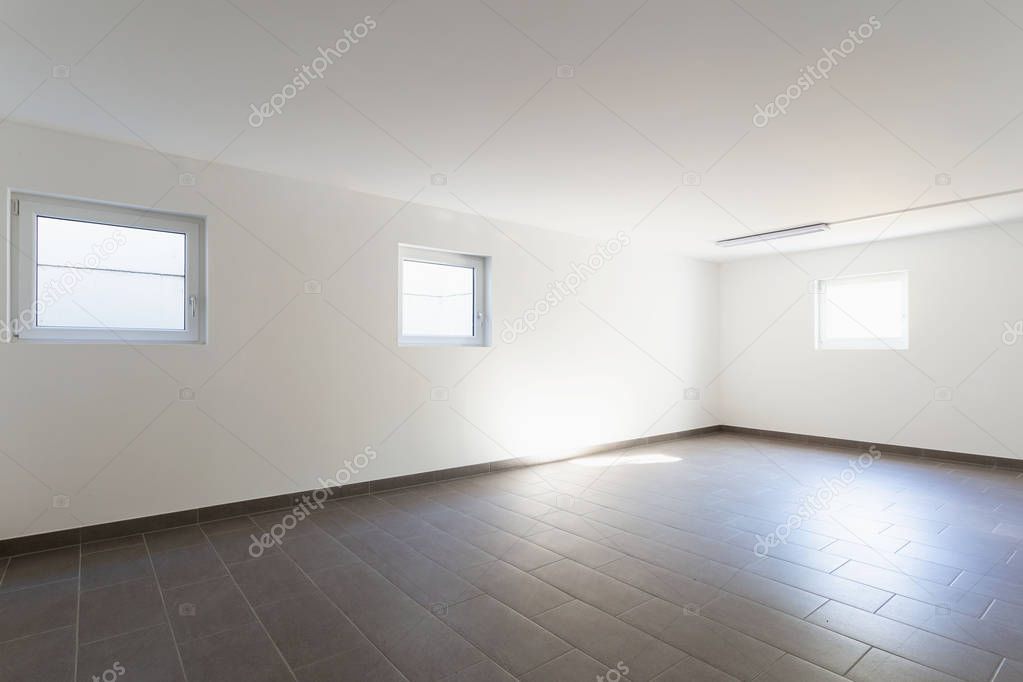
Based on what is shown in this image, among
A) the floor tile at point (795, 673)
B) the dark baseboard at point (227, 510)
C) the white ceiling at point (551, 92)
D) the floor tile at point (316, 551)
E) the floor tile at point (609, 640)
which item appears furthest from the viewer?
the dark baseboard at point (227, 510)

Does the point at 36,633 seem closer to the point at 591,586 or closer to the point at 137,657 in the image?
the point at 137,657

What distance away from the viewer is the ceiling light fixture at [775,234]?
18.7 ft

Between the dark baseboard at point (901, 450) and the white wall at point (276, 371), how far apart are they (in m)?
2.80

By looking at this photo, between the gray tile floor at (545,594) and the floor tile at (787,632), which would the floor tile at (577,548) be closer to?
the gray tile floor at (545,594)

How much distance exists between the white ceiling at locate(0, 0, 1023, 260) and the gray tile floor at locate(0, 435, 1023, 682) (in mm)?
2531

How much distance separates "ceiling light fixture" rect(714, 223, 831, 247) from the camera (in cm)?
571

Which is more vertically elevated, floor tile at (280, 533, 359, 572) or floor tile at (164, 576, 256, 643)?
floor tile at (164, 576, 256, 643)

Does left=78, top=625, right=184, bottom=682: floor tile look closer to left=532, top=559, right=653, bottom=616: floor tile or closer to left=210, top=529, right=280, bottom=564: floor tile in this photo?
left=210, top=529, right=280, bottom=564: floor tile

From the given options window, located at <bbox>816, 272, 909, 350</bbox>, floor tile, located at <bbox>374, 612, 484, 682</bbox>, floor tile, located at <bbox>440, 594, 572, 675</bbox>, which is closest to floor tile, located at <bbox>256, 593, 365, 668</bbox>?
floor tile, located at <bbox>374, 612, 484, 682</bbox>

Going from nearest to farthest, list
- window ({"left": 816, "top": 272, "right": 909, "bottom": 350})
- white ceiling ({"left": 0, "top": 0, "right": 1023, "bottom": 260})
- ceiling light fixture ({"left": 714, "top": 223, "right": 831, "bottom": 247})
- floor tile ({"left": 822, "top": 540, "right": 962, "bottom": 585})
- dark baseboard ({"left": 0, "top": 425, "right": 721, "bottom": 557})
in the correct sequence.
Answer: white ceiling ({"left": 0, "top": 0, "right": 1023, "bottom": 260}), floor tile ({"left": 822, "top": 540, "right": 962, "bottom": 585}), dark baseboard ({"left": 0, "top": 425, "right": 721, "bottom": 557}), ceiling light fixture ({"left": 714, "top": 223, "right": 831, "bottom": 247}), window ({"left": 816, "top": 272, "right": 909, "bottom": 350})

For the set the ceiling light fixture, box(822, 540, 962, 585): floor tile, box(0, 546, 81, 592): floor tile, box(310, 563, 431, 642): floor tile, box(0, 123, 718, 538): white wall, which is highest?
the ceiling light fixture

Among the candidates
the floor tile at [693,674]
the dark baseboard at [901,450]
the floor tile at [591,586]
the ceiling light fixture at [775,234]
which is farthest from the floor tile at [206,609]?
the dark baseboard at [901,450]

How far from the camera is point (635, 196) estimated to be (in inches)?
187

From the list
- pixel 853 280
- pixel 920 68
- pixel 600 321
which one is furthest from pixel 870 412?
pixel 920 68
